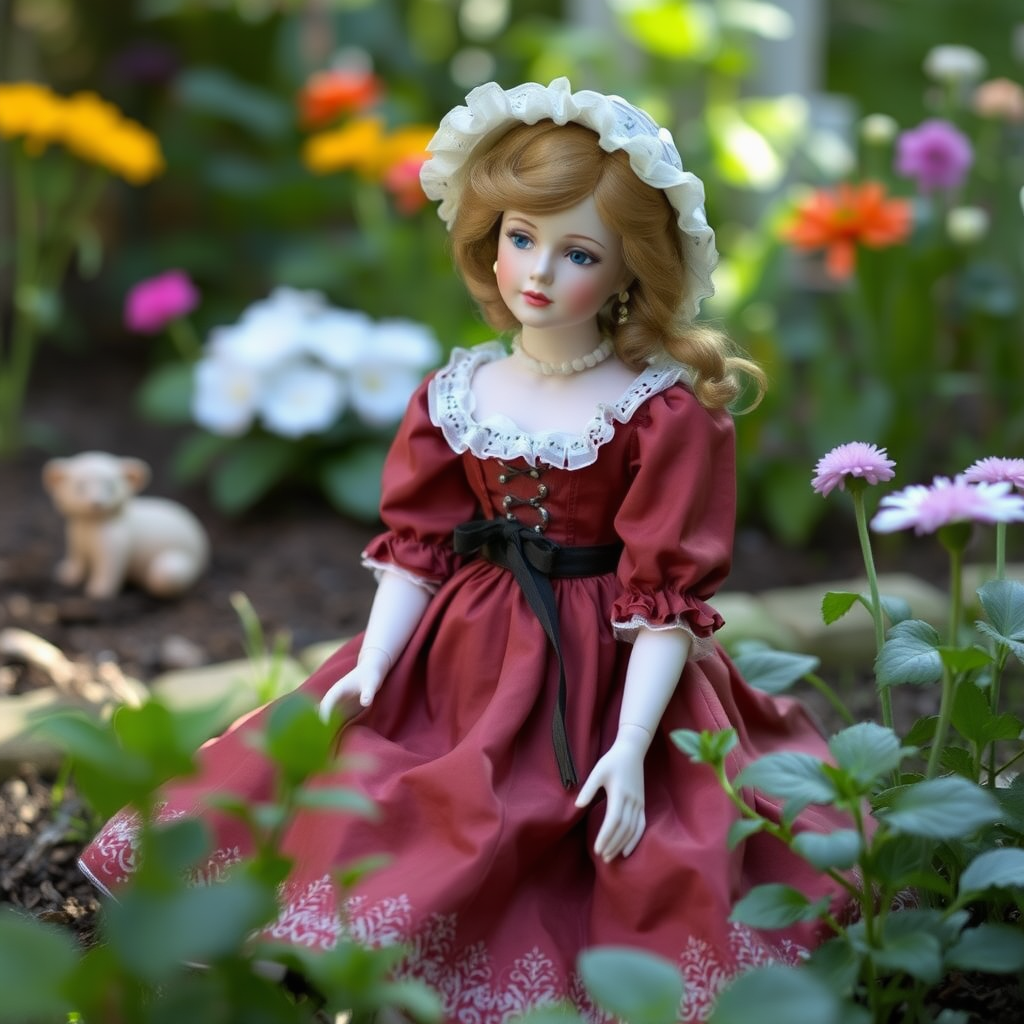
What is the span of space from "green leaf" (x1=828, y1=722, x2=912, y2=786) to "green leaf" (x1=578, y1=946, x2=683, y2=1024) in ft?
1.20

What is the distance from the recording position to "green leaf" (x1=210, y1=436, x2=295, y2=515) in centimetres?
340

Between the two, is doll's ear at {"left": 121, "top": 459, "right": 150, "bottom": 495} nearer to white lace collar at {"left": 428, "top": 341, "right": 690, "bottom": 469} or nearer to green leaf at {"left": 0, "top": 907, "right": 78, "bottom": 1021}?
white lace collar at {"left": 428, "top": 341, "right": 690, "bottom": 469}

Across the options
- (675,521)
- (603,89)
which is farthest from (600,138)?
(603,89)

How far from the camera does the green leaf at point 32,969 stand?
3.42 ft

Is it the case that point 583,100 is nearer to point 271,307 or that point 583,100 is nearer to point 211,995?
point 211,995

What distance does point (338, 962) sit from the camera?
1.17 meters

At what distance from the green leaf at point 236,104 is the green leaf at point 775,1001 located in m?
3.57

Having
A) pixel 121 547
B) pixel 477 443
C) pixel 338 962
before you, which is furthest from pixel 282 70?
pixel 338 962

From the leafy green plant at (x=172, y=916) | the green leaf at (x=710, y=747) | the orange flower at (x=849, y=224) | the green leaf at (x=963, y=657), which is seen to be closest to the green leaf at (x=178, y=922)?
the leafy green plant at (x=172, y=916)

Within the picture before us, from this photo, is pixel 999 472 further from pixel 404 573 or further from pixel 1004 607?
pixel 404 573

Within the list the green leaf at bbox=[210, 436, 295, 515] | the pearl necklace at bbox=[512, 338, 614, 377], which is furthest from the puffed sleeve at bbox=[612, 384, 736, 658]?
the green leaf at bbox=[210, 436, 295, 515]

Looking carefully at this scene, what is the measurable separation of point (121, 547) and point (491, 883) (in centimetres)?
163

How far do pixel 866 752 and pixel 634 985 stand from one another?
43 centimetres

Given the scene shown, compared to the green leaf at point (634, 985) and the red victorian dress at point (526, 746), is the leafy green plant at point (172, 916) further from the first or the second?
the red victorian dress at point (526, 746)
